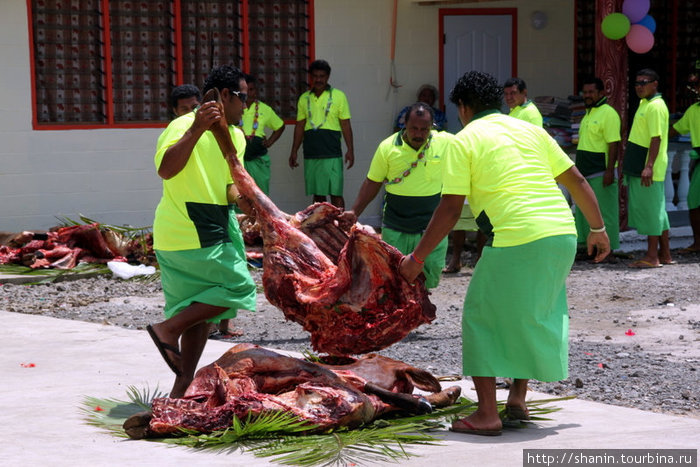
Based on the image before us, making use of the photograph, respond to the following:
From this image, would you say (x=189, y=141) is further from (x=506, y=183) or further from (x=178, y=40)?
(x=178, y=40)

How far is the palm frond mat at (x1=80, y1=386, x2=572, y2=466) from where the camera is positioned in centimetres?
482

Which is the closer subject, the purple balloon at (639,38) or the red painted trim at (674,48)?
the purple balloon at (639,38)

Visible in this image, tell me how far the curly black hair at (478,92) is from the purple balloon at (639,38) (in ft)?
25.2

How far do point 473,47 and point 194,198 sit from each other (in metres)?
9.83


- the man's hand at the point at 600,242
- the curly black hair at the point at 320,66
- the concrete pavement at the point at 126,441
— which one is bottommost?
the concrete pavement at the point at 126,441

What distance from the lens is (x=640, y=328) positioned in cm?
864

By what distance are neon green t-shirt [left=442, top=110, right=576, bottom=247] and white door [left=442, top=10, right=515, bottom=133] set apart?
9503mm

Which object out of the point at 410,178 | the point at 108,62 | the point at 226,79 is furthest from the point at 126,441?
the point at 108,62

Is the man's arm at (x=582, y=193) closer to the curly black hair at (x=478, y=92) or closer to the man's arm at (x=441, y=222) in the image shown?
the curly black hair at (x=478, y=92)

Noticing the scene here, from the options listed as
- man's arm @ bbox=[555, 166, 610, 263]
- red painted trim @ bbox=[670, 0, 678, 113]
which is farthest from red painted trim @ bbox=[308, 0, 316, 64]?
man's arm @ bbox=[555, 166, 610, 263]

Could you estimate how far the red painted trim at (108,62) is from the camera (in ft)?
42.3

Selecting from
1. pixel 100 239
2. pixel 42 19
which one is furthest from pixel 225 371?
pixel 42 19

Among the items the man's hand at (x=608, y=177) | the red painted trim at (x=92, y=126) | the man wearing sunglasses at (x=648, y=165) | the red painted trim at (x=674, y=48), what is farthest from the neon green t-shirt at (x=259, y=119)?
the red painted trim at (x=674, y=48)

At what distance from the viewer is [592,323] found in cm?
893
